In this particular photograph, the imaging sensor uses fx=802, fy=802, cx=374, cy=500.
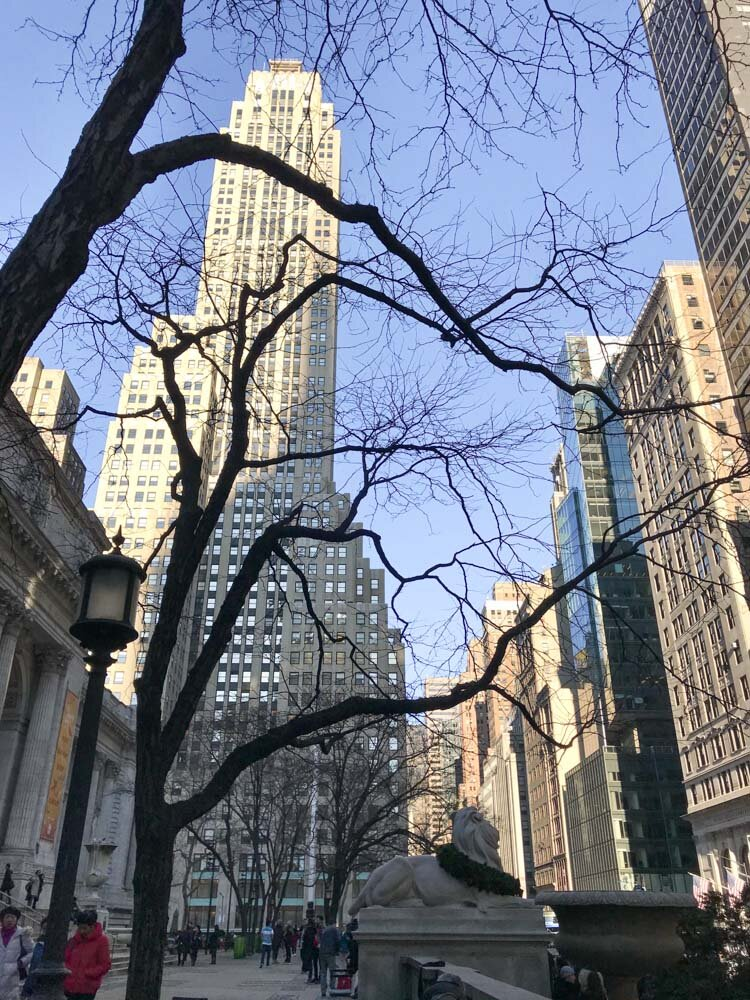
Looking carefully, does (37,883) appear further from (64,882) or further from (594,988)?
(64,882)

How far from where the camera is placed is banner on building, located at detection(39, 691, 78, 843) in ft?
114

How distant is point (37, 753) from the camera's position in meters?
34.8

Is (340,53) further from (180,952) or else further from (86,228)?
(180,952)

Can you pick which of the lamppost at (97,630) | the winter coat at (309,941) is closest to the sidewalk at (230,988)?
the winter coat at (309,941)

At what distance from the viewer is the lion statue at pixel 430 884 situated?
422 inches

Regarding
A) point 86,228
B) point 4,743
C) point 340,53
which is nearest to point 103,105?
point 86,228

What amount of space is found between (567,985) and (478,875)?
1.77 meters

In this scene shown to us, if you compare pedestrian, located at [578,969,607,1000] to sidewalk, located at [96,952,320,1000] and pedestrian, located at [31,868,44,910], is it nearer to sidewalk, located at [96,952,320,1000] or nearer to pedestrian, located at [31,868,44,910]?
sidewalk, located at [96,952,320,1000]

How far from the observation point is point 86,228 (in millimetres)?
4172

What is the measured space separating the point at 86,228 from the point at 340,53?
275 cm

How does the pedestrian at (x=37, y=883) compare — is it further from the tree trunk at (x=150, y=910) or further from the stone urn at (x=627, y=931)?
the stone urn at (x=627, y=931)

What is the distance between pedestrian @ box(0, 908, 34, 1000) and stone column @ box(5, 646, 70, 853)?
80.7ft

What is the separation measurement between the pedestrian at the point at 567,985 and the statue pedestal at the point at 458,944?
49 centimetres

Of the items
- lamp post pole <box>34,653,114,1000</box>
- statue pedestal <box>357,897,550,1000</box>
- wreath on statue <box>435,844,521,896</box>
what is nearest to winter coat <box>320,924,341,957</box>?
statue pedestal <box>357,897,550,1000</box>
